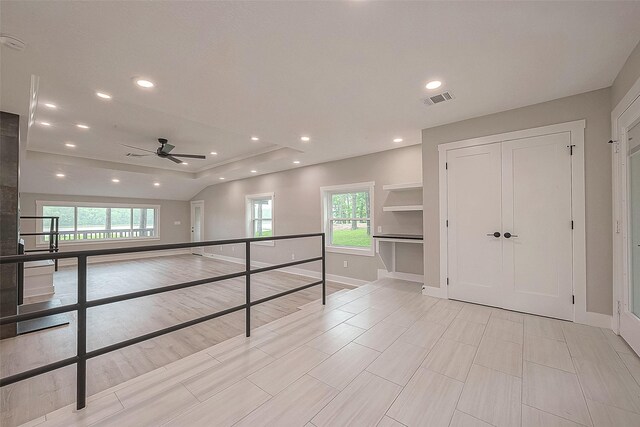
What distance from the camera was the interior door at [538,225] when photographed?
2.81 metres

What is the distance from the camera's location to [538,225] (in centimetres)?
295

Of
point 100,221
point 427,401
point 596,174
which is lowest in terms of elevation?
point 427,401

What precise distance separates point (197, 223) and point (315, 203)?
6.69 metres

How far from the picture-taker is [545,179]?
2.92m

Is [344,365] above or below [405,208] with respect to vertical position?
below

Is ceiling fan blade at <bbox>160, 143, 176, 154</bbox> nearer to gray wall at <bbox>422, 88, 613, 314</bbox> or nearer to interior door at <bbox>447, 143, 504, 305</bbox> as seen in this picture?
interior door at <bbox>447, 143, 504, 305</bbox>

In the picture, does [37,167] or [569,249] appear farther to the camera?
[37,167]

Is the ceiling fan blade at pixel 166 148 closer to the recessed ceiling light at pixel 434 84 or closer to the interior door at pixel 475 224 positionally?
the recessed ceiling light at pixel 434 84

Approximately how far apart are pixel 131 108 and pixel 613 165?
18.9 ft

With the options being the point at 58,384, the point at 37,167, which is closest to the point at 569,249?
the point at 58,384

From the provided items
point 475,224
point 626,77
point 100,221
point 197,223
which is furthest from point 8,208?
point 197,223

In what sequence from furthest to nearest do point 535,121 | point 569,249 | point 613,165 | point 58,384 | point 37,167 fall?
point 37,167 < point 535,121 < point 569,249 < point 613,165 < point 58,384

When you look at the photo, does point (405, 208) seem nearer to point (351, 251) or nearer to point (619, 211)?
point (351, 251)

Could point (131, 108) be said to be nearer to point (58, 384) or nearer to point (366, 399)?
point (58, 384)
